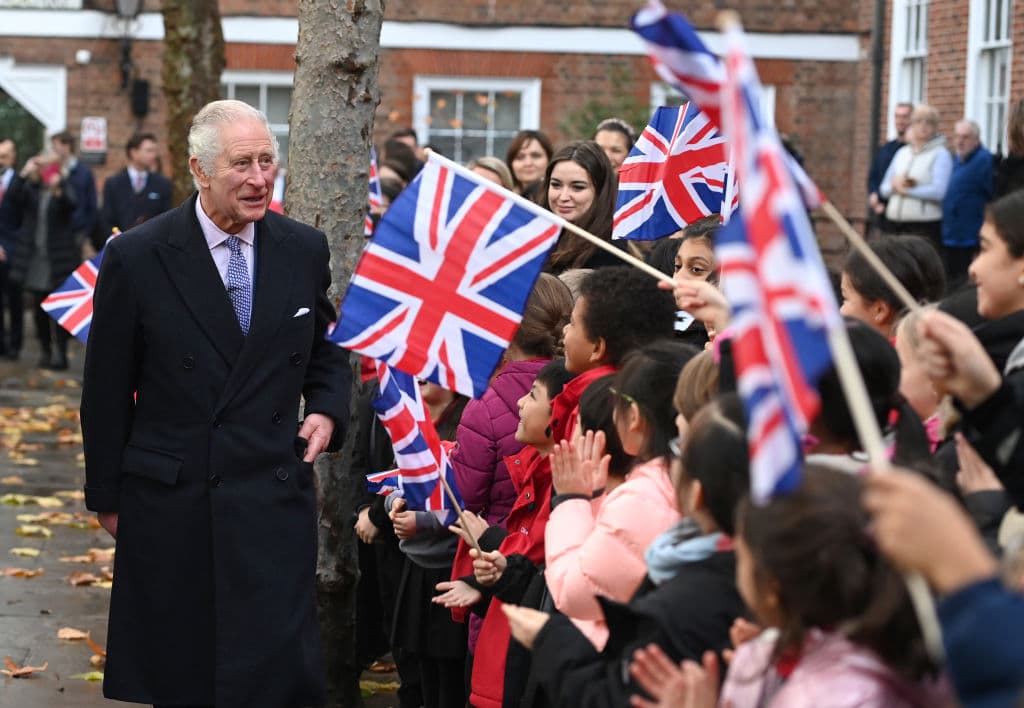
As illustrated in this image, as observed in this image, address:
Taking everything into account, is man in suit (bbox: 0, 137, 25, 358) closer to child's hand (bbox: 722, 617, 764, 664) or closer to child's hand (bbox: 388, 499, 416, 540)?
child's hand (bbox: 388, 499, 416, 540)

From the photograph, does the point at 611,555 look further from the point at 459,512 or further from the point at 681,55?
the point at 681,55

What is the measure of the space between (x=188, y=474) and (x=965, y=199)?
9.95 m

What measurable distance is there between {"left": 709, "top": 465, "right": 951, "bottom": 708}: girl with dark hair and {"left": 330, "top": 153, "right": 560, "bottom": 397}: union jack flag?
192cm

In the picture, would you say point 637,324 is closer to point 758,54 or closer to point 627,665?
point 627,665

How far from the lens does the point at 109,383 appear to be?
4.58m

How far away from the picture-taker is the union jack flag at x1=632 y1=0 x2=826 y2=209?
289cm

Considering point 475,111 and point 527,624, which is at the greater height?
point 475,111

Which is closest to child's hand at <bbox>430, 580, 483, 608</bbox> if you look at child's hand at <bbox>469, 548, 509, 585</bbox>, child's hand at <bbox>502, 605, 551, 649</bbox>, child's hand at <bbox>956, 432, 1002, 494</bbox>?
child's hand at <bbox>469, 548, 509, 585</bbox>

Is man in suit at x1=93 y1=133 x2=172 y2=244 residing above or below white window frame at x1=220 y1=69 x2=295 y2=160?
→ below

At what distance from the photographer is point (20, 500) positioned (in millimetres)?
9898

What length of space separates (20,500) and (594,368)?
639 cm

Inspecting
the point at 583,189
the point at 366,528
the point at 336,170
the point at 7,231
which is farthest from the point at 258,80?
the point at 366,528

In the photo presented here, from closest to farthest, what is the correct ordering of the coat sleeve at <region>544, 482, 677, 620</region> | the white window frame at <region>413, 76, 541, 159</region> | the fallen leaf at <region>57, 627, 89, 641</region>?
the coat sleeve at <region>544, 482, 677, 620</region>, the fallen leaf at <region>57, 627, 89, 641</region>, the white window frame at <region>413, 76, 541, 159</region>

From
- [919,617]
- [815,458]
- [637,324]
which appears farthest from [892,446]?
[637,324]
